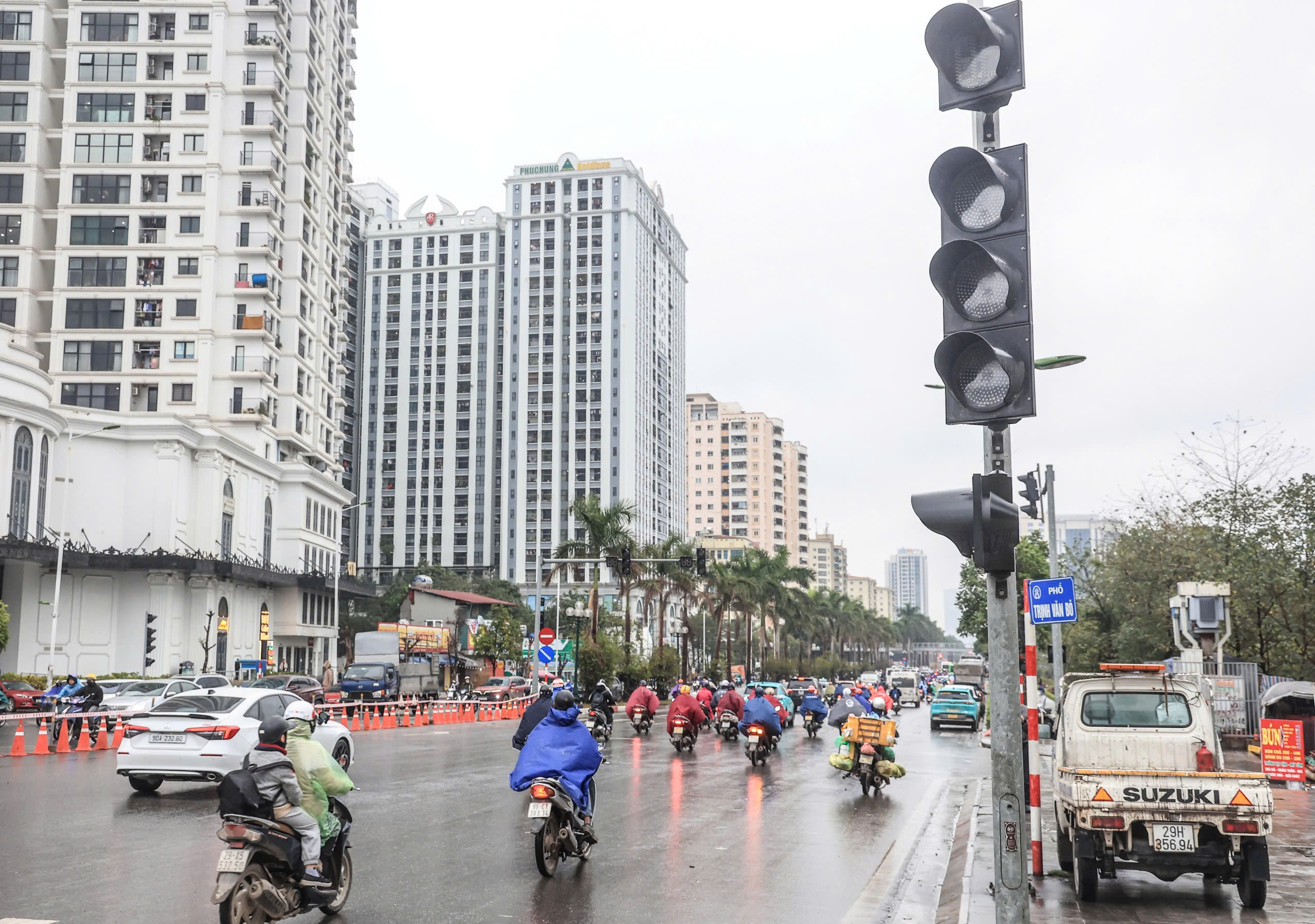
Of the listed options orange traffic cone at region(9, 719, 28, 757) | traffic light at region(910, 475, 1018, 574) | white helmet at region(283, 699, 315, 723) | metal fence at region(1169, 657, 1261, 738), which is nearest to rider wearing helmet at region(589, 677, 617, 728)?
orange traffic cone at region(9, 719, 28, 757)

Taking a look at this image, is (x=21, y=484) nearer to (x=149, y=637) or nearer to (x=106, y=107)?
(x=149, y=637)

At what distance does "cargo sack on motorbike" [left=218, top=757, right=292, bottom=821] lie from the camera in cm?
770

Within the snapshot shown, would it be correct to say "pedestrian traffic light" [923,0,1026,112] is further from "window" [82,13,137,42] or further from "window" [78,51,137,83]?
"window" [82,13,137,42]

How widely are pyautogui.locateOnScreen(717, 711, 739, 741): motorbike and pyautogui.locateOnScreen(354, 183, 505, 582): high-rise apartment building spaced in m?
127

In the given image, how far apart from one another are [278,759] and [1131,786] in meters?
6.82

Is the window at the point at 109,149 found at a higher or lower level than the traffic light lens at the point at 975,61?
higher

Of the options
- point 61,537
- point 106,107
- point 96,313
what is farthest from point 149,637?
point 106,107

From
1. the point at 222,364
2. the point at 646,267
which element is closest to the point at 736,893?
the point at 222,364

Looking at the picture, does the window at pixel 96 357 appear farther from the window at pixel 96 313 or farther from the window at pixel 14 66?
the window at pixel 14 66

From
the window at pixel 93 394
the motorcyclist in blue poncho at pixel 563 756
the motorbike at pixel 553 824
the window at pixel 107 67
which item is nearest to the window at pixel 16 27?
the window at pixel 107 67

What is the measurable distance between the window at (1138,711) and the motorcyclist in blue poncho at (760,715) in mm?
11940

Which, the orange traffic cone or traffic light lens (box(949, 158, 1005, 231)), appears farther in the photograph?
the orange traffic cone

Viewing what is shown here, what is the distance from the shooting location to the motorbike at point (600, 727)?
26.9 meters

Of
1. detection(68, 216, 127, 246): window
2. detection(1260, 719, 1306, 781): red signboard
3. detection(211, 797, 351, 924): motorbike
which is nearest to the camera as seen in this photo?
detection(211, 797, 351, 924): motorbike
